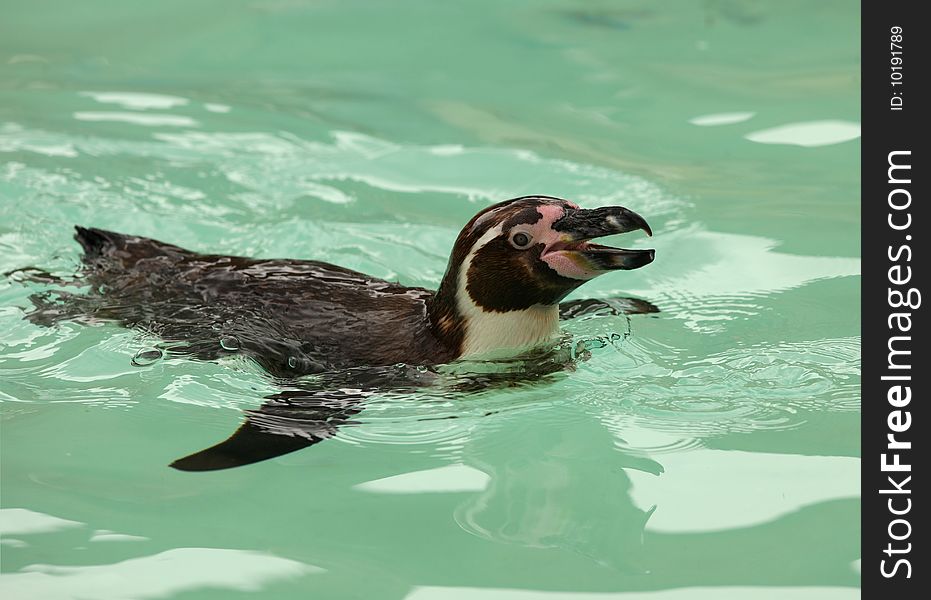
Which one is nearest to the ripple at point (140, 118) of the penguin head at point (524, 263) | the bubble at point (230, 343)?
the bubble at point (230, 343)

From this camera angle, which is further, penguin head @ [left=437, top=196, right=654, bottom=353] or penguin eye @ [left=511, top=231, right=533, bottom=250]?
penguin eye @ [left=511, top=231, right=533, bottom=250]

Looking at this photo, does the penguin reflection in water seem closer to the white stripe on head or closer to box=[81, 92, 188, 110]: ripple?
the white stripe on head

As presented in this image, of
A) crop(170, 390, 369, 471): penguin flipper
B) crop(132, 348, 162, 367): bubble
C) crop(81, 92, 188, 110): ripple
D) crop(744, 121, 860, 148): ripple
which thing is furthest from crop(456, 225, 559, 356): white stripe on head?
crop(81, 92, 188, 110): ripple

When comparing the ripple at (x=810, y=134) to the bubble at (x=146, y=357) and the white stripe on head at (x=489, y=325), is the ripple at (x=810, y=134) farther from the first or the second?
the bubble at (x=146, y=357)

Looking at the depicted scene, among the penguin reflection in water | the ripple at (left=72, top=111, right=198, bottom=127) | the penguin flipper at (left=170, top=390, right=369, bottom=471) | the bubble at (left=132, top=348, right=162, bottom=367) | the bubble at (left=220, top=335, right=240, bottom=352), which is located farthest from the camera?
the ripple at (left=72, top=111, right=198, bottom=127)

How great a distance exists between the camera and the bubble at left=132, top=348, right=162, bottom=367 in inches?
206

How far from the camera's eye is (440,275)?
6547 mm

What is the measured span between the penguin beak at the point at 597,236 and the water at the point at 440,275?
59 centimetres

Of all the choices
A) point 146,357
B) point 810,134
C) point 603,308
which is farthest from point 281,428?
point 810,134

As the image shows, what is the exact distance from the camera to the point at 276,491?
4.33 m

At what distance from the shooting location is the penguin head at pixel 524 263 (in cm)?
462

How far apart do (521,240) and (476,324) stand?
40 cm
